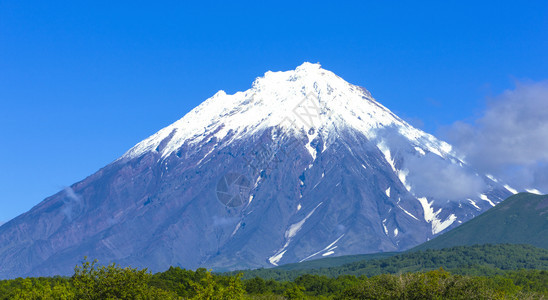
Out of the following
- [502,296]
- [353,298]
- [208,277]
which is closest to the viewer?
[208,277]

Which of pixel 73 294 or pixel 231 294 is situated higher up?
pixel 73 294

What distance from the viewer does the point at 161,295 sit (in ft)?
366

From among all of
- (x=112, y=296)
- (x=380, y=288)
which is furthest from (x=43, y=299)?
(x=380, y=288)

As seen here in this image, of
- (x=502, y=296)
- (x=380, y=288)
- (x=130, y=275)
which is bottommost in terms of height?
(x=502, y=296)

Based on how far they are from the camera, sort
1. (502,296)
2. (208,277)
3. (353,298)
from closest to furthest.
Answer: (208,277), (502,296), (353,298)

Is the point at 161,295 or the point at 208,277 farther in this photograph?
the point at 161,295

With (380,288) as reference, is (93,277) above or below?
above

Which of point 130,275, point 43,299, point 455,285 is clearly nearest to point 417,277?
point 455,285

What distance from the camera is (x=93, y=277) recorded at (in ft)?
351

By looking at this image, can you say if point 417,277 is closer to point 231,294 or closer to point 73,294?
point 231,294

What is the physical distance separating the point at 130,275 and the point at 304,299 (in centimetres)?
7812

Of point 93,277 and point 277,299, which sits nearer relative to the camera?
point 93,277

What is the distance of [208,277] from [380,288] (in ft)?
143

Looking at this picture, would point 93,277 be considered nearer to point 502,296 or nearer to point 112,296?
point 112,296
